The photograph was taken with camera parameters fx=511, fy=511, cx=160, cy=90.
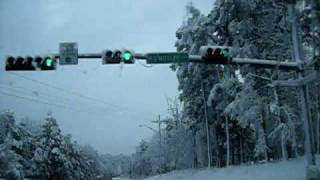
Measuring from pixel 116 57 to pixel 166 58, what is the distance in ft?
6.67

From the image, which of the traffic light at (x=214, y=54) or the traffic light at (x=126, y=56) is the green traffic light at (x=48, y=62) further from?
the traffic light at (x=214, y=54)

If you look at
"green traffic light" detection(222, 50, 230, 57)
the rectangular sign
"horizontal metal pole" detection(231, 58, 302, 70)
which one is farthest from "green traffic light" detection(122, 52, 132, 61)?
"horizontal metal pole" detection(231, 58, 302, 70)

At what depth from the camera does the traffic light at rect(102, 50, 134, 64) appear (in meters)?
18.2

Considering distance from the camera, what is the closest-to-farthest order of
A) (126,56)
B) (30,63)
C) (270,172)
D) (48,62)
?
(30,63) < (48,62) < (126,56) < (270,172)

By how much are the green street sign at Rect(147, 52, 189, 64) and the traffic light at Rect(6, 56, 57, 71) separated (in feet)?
11.6

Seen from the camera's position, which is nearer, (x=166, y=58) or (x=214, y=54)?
(x=214, y=54)

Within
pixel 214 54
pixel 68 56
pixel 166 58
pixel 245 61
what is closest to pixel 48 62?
pixel 68 56

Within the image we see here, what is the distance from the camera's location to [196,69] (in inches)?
2042

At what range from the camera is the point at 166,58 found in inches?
755

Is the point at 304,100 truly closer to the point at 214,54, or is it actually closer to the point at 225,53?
the point at 225,53

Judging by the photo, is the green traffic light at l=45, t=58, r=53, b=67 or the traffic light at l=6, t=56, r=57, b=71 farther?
the green traffic light at l=45, t=58, r=53, b=67

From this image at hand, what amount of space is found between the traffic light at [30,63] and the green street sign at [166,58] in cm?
352

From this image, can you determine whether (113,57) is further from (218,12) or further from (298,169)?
(218,12)

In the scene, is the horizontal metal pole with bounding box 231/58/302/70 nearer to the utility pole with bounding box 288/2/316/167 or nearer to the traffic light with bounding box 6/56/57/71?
the utility pole with bounding box 288/2/316/167
